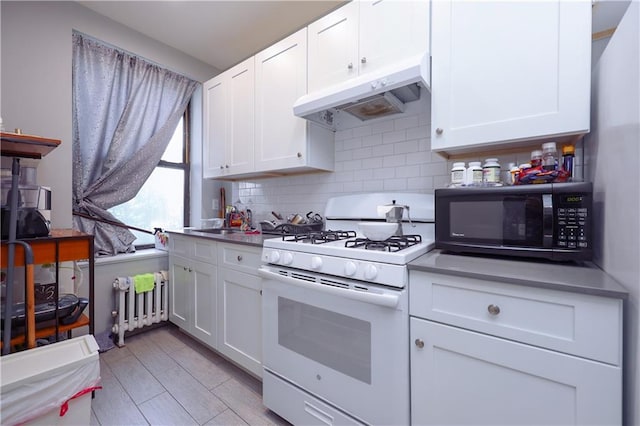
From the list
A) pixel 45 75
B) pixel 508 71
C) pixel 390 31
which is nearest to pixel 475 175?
pixel 508 71

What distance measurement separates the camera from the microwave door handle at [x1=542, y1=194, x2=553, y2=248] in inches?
40.2

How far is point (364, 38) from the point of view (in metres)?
1.57

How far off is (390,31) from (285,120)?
0.90m

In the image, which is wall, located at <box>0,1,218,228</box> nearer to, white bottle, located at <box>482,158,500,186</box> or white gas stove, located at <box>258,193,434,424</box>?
white gas stove, located at <box>258,193,434,424</box>

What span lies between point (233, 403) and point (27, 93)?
8.26 feet

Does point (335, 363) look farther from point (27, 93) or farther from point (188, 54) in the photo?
point (188, 54)

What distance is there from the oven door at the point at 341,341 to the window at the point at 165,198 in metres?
1.91

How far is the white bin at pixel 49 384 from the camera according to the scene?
1.03m

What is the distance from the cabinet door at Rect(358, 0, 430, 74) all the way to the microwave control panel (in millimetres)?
938

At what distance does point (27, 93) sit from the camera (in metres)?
1.89

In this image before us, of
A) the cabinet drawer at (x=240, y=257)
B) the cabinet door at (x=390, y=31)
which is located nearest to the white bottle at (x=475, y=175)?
the cabinet door at (x=390, y=31)

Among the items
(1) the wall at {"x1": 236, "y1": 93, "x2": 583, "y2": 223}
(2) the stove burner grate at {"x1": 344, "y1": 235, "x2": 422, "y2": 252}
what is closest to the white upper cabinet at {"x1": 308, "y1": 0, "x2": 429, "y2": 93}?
(1) the wall at {"x1": 236, "y1": 93, "x2": 583, "y2": 223}

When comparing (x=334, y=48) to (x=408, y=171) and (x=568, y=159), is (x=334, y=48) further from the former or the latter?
(x=568, y=159)

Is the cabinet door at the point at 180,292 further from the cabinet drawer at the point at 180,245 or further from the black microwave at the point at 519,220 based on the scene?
the black microwave at the point at 519,220
